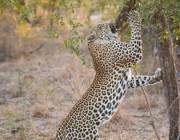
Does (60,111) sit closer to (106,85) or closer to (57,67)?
(106,85)

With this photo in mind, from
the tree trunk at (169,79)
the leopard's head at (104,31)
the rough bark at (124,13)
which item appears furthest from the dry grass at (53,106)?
the rough bark at (124,13)

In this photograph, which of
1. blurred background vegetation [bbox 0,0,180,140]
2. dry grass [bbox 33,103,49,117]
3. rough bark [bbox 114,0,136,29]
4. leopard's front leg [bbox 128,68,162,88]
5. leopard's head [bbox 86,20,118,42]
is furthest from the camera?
dry grass [bbox 33,103,49,117]

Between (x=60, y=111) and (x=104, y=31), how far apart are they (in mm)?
3891

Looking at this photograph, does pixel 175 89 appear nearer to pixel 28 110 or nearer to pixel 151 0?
pixel 151 0

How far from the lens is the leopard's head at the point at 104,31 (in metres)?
7.80

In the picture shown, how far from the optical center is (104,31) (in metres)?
7.89

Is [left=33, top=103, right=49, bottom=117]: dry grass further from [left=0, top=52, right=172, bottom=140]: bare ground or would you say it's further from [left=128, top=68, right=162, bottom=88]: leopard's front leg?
[left=128, top=68, right=162, bottom=88]: leopard's front leg

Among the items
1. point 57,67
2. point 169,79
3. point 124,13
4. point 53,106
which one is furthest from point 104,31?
point 57,67

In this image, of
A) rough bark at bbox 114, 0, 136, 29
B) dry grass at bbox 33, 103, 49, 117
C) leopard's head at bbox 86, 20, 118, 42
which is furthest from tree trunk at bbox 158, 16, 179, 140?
dry grass at bbox 33, 103, 49, 117

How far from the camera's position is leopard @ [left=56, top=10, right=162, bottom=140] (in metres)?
7.08

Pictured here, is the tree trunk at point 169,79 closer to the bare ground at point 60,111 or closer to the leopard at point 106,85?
the leopard at point 106,85

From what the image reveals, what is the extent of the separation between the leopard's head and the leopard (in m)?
0.06

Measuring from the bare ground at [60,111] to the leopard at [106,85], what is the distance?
102cm

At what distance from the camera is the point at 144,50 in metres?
13.6
